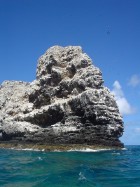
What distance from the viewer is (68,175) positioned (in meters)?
23.9

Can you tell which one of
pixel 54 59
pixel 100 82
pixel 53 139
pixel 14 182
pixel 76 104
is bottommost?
pixel 14 182

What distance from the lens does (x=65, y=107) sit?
68250mm

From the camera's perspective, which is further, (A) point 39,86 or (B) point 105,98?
(A) point 39,86

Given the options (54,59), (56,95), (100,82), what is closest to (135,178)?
(100,82)

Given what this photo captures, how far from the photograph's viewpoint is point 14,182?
21031 millimetres

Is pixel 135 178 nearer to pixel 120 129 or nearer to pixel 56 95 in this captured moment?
pixel 120 129

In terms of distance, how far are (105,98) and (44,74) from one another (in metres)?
20.1

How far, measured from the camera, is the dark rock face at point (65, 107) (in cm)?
6412

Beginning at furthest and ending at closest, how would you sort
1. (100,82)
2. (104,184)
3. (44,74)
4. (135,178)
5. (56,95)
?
(44,74) → (56,95) → (100,82) → (135,178) → (104,184)

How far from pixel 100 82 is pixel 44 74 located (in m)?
16.2

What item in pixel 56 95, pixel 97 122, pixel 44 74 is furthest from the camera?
pixel 44 74

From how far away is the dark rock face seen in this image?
64125 millimetres

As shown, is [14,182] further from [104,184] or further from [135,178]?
[135,178]

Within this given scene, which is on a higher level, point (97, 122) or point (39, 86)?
point (39, 86)
